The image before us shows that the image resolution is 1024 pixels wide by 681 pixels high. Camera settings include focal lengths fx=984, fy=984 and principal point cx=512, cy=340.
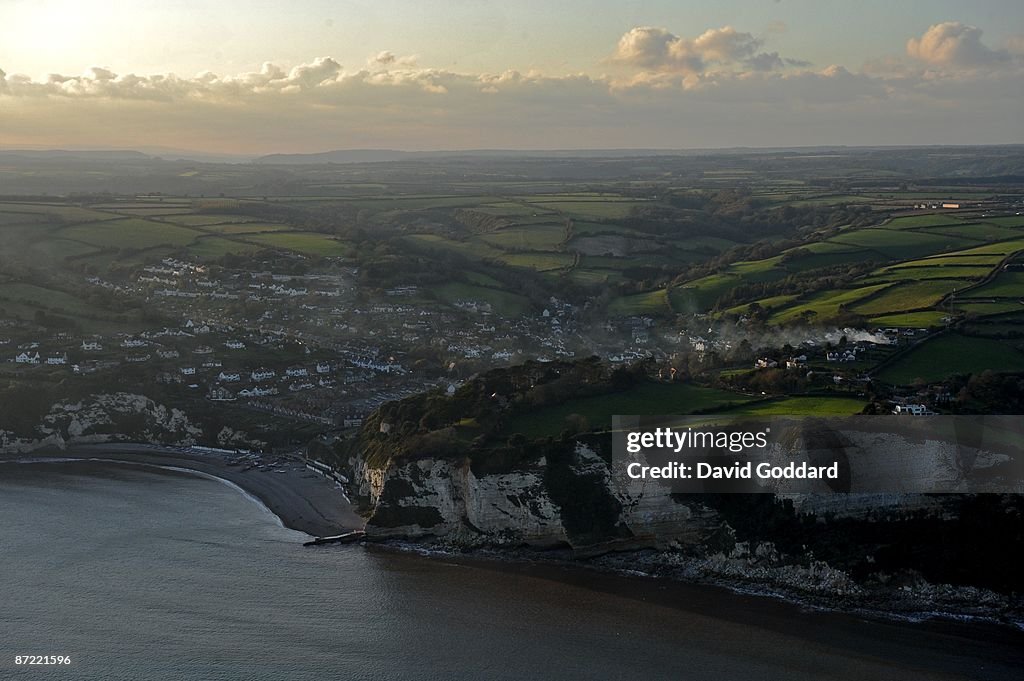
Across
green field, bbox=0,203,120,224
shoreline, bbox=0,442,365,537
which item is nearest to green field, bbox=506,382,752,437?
shoreline, bbox=0,442,365,537

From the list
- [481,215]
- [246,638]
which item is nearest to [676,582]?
[246,638]

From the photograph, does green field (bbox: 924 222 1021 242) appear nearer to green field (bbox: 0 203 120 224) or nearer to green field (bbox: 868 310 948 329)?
green field (bbox: 868 310 948 329)

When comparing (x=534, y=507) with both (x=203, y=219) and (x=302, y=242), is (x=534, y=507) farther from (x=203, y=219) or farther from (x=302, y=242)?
(x=203, y=219)

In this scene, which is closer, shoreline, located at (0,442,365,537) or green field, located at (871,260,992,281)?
shoreline, located at (0,442,365,537)

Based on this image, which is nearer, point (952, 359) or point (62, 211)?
point (952, 359)

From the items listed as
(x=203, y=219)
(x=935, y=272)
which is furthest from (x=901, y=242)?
(x=203, y=219)

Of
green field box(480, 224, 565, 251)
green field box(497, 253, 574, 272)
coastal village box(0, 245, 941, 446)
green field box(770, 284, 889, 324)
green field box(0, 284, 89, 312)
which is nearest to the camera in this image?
coastal village box(0, 245, 941, 446)

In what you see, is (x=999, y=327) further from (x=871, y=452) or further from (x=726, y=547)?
(x=726, y=547)
